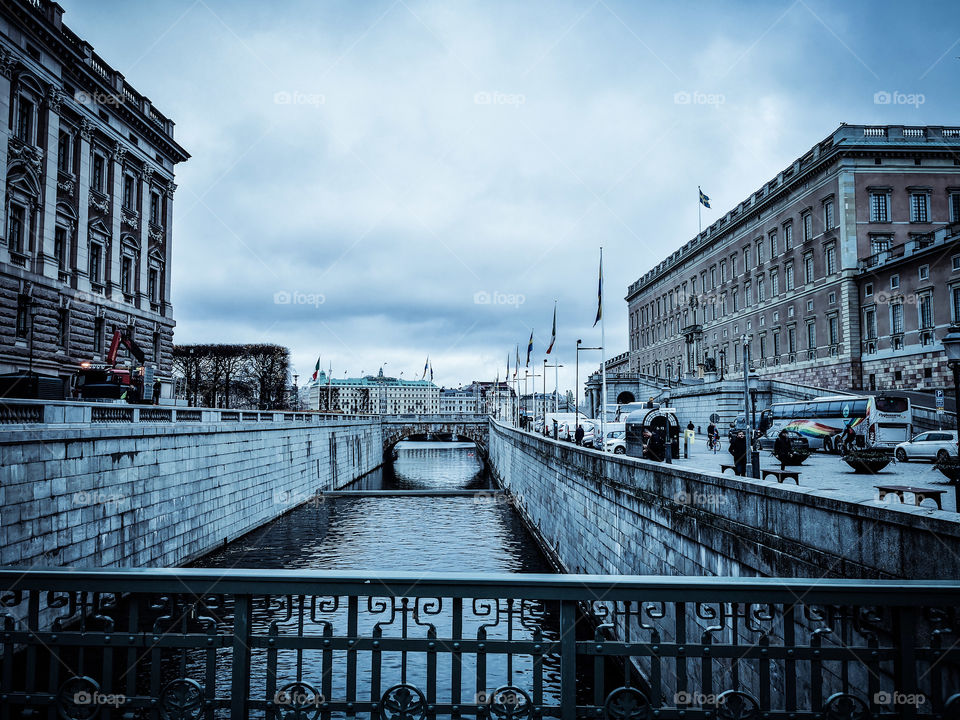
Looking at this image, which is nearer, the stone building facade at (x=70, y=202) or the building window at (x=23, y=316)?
the stone building facade at (x=70, y=202)

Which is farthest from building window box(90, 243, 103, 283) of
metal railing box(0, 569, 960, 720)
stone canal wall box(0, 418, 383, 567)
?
metal railing box(0, 569, 960, 720)

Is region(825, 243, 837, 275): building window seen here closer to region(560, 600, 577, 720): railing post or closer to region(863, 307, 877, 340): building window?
region(863, 307, 877, 340): building window

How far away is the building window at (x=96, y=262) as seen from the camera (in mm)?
33844

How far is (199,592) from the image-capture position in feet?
13.1

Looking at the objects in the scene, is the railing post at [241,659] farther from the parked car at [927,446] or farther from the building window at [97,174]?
the building window at [97,174]

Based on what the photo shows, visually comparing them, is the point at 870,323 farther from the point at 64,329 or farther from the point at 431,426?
the point at 431,426

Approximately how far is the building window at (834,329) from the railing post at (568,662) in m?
52.8

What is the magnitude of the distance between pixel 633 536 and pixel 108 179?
104 feet

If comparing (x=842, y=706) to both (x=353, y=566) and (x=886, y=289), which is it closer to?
(x=353, y=566)

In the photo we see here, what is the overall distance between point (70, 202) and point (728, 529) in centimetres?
3194

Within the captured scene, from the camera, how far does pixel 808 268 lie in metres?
55.0

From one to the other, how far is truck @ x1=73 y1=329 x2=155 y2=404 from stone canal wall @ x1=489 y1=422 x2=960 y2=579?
16809 mm

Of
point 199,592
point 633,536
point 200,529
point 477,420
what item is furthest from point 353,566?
point 477,420

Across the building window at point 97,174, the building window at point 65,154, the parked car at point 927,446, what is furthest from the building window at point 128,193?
the parked car at point 927,446
